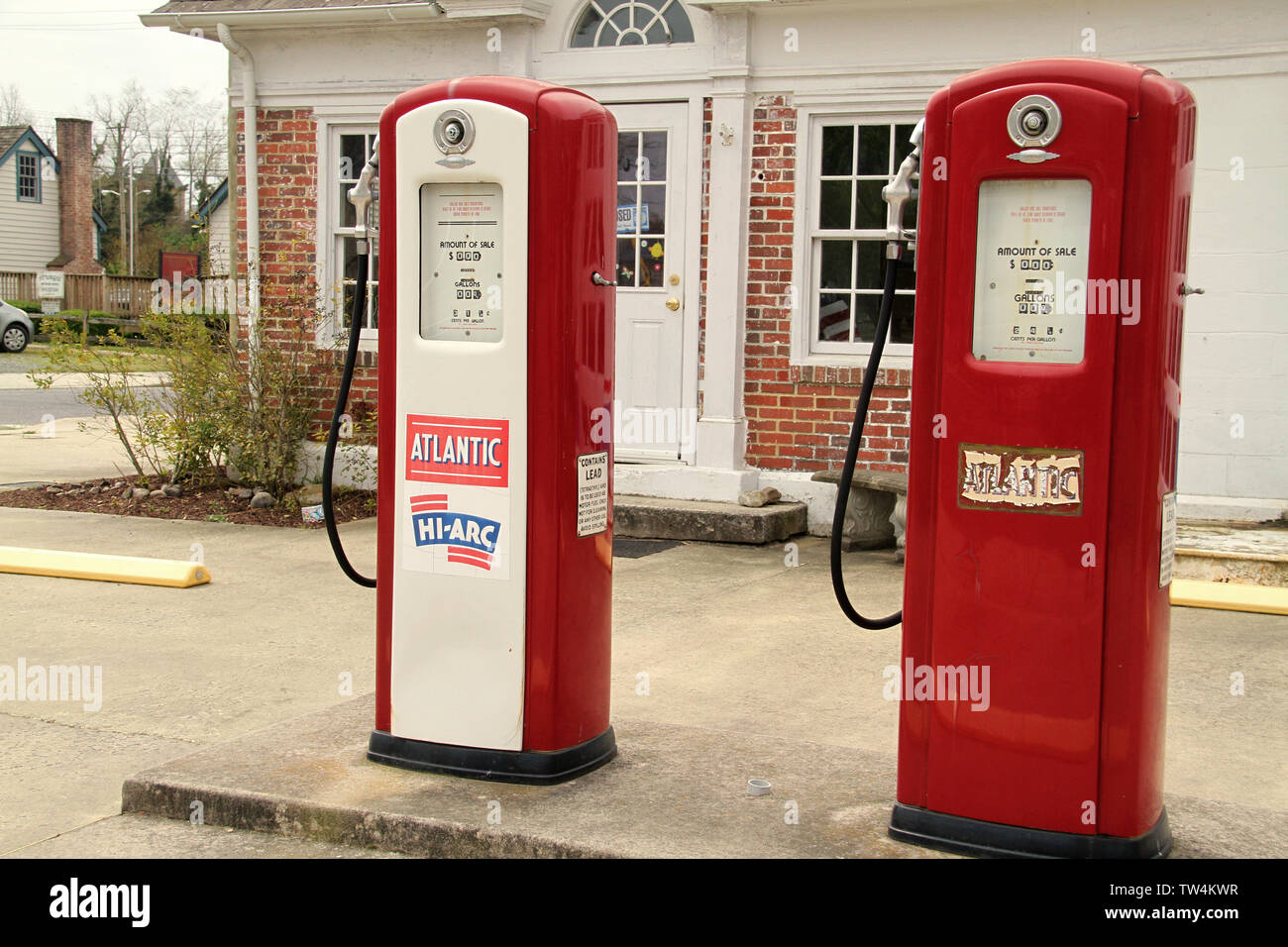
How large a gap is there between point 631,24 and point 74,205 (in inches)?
1622

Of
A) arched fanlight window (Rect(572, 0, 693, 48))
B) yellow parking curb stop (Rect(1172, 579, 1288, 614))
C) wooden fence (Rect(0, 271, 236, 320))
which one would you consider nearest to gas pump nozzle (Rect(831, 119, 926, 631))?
yellow parking curb stop (Rect(1172, 579, 1288, 614))

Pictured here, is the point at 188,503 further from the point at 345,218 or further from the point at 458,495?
the point at 458,495

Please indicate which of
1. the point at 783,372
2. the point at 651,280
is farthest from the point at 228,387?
the point at 783,372

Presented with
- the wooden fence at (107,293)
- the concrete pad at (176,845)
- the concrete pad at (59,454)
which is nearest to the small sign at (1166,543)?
the concrete pad at (176,845)

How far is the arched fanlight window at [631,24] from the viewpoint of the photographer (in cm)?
895

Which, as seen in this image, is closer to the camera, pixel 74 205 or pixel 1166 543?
pixel 1166 543

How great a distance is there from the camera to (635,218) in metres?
9.12

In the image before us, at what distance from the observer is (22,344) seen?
30125 millimetres

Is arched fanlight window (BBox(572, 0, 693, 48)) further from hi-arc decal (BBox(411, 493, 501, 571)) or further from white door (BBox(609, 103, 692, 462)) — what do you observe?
hi-arc decal (BBox(411, 493, 501, 571))

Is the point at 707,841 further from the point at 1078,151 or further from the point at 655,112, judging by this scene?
the point at 655,112

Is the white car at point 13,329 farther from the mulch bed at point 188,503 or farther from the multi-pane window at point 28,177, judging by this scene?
the mulch bed at point 188,503

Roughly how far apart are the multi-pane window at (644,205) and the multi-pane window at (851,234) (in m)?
1.07
